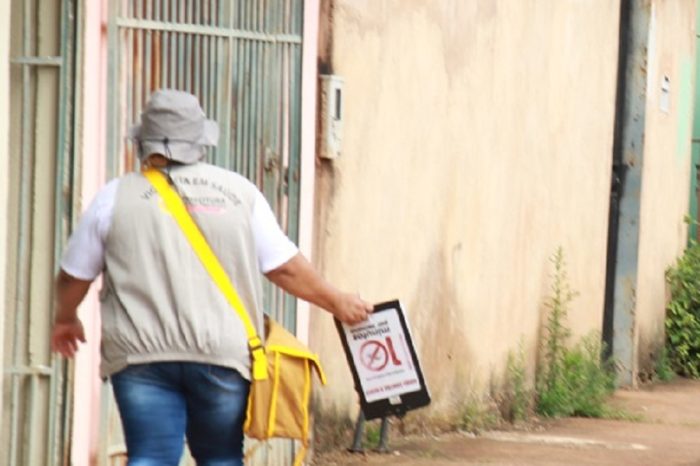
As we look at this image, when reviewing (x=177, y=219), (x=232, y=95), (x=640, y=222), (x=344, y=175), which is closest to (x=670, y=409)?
(x=640, y=222)

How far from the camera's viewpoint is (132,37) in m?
7.74

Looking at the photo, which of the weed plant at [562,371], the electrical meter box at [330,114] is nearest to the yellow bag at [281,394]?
the electrical meter box at [330,114]

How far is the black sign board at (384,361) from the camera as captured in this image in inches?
259

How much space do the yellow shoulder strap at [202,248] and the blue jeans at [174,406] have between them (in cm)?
12

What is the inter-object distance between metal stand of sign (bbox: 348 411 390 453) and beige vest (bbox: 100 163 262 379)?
3.43 metres

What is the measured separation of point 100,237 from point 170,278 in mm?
258

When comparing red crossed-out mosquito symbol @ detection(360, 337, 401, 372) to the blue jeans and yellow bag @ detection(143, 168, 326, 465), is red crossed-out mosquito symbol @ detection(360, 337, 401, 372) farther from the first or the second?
the blue jeans

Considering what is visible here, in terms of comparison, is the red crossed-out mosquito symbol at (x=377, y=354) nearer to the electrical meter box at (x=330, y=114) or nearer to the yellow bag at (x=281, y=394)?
the yellow bag at (x=281, y=394)

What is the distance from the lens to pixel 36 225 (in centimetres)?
757

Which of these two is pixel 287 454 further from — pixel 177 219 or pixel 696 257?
pixel 696 257

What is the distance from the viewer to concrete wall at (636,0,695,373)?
14.3 metres

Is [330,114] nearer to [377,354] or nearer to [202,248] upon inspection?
[377,354]

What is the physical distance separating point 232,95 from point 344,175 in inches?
41.5

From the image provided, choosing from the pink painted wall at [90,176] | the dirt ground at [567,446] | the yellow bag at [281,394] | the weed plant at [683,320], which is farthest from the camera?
the weed plant at [683,320]
